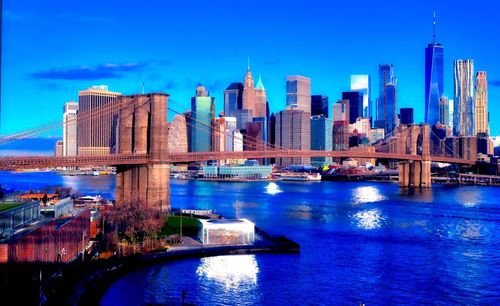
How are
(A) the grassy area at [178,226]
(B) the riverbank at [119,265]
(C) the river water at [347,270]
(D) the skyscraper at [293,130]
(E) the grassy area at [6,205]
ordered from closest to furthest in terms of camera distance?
(B) the riverbank at [119,265], (C) the river water at [347,270], (E) the grassy area at [6,205], (A) the grassy area at [178,226], (D) the skyscraper at [293,130]

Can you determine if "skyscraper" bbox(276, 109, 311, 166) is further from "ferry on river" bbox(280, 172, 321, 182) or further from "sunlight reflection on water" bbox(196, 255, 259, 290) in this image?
"sunlight reflection on water" bbox(196, 255, 259, 290)

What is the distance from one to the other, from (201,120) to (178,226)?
10954 cm

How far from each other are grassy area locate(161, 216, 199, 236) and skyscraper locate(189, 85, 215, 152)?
96445mm

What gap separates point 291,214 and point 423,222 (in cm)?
674

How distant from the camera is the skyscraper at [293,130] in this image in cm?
13475

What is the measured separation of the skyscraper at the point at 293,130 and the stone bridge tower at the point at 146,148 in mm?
101985

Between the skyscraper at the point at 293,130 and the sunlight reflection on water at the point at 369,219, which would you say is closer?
the sunlight reflection on water at the point at 369,219

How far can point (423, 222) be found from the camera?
103 feet

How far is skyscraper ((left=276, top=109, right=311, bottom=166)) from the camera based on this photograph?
135 m

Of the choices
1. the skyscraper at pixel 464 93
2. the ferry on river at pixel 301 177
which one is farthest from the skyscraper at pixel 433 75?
the ferry on river at pixel 301 177

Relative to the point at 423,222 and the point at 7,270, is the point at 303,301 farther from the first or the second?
the point at 423,222

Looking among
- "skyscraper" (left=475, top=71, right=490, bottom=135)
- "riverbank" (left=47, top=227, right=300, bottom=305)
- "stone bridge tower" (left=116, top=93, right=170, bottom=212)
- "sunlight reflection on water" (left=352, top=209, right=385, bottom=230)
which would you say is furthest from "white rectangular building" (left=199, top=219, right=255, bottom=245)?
"skyscraper" (left=475, top=71, right=490, bottom=135)

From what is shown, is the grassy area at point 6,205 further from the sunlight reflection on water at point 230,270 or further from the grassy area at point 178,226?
the grassy area at point 178,226

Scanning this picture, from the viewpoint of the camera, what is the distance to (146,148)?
31.8 metres
